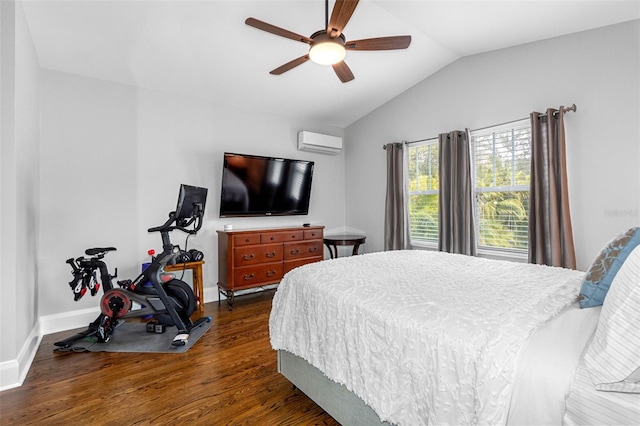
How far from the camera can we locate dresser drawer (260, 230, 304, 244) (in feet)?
12.8

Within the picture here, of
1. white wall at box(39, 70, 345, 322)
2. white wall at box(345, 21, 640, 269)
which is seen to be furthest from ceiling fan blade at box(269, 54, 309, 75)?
white wall at box(345, 21, 640, 269)

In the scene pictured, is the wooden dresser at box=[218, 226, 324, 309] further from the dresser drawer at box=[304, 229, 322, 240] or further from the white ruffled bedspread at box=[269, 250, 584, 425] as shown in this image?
the white ruffled bedspread at box=[269, 250, 584, 425]

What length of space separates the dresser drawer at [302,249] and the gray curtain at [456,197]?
1.65 metres

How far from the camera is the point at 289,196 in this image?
4.58 metres

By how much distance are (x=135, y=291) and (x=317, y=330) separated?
6.88 ft

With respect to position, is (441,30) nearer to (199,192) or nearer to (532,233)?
(532,233)

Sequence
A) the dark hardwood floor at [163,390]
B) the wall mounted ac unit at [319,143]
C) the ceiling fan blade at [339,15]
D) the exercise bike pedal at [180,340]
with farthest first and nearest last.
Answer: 1. the wall mounted ac unit at [319,143]
2. the exercise bike pedal at [180,340]
3. the ceiling fan blade at [339,15]
4. the dark hardwood floor at [163,390]

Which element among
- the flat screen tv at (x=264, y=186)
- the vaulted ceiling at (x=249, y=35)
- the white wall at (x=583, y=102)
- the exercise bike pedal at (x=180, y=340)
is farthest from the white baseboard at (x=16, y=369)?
the white wall at (x=583, y=102)

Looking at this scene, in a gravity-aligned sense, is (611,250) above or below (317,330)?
above

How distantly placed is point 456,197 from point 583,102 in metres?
1.49

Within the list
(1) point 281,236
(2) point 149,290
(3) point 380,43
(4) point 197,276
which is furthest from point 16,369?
(3) point 380,43

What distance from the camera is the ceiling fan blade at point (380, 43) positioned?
2311 millimetres

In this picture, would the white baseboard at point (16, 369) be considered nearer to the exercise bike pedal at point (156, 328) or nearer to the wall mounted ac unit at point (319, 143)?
the exercise bike pedal at point (156, 328)

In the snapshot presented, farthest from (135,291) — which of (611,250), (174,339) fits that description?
(611,250)
